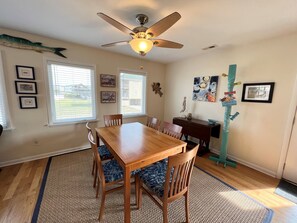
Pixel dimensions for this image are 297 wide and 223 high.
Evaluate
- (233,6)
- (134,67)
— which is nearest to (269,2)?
(233,6)

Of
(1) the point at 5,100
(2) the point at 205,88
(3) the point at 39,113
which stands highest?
(2) the point at 205,88

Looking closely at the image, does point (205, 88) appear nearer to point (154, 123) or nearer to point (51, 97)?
point (154, 123)

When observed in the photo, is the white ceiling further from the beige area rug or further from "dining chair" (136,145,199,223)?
the beige area rug

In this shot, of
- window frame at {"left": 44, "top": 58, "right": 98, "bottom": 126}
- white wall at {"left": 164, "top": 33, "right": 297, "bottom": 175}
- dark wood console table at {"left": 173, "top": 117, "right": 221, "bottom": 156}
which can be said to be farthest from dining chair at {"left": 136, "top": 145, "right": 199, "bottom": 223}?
window frame at {"left": 44, "top": 58, "right": 98, "bottom": 126}

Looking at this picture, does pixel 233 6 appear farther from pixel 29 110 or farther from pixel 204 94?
pixel 29 110

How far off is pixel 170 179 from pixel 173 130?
32.7 inches

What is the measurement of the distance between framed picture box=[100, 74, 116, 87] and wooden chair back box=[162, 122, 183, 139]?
1861mm

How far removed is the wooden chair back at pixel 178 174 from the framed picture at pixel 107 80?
267 cm

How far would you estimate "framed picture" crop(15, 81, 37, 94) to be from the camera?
2.32 metres

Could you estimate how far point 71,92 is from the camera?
9.46 feet

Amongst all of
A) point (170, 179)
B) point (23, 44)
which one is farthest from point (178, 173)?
point (23, 44)

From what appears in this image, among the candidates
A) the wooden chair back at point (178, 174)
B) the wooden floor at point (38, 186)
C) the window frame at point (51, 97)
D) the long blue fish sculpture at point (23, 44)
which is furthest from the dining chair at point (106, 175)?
the long blue fish sculpture at point (23, 44)

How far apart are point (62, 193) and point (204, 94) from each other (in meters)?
3.33

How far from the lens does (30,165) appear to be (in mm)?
2416
